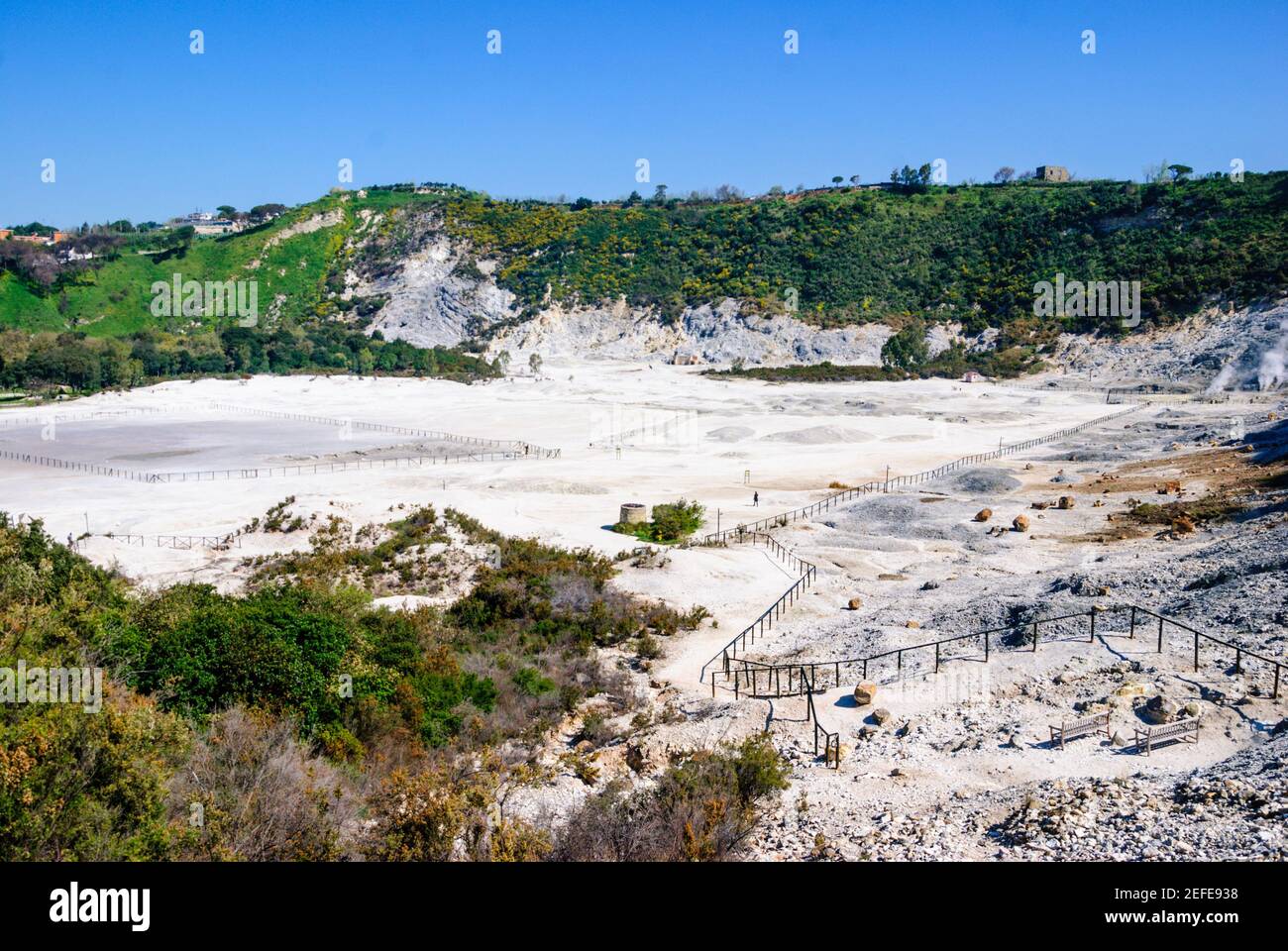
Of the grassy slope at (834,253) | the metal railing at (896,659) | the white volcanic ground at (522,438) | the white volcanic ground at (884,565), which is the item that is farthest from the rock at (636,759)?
the grassy slope at (834,253)

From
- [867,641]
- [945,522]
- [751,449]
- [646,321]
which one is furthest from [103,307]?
[867,641]

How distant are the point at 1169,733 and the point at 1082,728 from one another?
1124 mm

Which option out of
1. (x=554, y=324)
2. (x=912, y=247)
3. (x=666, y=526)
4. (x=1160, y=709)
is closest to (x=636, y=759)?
(x=1160, y=709)

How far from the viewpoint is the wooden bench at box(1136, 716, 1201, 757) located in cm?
1382

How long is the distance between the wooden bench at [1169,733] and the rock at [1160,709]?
0.29m

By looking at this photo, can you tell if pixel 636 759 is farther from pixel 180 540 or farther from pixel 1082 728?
pixel 180 540

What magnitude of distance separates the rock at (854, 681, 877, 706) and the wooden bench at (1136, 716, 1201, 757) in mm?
4183

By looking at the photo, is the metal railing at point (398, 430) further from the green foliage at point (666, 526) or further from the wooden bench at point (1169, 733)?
the wooden bench at point (1169, 733)

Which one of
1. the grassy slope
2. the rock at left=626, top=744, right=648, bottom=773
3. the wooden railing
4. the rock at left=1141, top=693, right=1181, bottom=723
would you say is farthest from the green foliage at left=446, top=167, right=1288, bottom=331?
the rock at left=626, top=744, right=648, bottom=773

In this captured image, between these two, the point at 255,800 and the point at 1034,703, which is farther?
the point at 1034,703

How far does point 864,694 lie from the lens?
668 inches

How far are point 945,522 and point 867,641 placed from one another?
15880 mm
